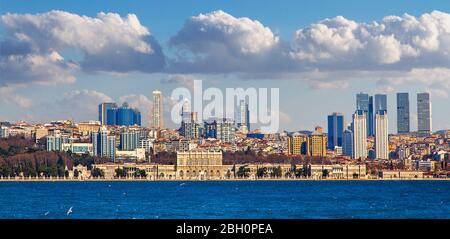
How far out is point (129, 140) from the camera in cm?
5725

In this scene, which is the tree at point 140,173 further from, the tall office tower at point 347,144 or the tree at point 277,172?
the tall office tower at point 347,144

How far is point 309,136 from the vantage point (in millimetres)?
49062

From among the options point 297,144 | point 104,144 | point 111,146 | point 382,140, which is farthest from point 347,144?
point 104,144

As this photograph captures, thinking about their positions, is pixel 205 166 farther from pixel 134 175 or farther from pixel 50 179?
pixel 50 179

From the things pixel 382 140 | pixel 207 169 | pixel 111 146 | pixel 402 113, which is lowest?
pixel 207 169

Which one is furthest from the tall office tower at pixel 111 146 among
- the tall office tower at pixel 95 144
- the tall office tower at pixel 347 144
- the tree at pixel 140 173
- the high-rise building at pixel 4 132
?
the tall office tower at pixel 347 144

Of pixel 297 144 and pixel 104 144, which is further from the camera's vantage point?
pixel 104 144

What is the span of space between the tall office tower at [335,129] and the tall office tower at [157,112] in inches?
279

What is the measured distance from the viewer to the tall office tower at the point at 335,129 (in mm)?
45006

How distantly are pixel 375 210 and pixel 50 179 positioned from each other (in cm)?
3243

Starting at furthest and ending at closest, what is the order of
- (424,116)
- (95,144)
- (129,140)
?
(129,140), (95,144), (424,116)

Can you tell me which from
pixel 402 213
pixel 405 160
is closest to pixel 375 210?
pixel 402 213

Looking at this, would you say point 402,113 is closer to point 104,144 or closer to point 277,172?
point 277,172

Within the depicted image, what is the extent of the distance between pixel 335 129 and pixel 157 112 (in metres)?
8.50
